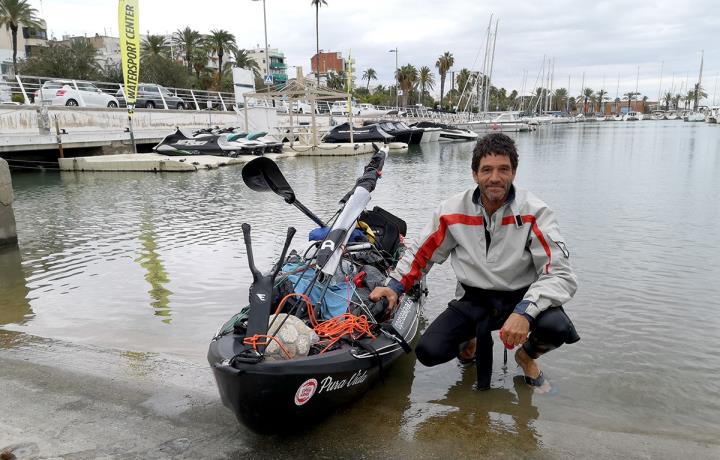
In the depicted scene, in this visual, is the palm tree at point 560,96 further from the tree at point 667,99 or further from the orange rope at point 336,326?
the orange rope at point 336,326

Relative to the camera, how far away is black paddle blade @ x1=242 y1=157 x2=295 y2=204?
4.72m

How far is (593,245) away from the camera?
9.24m

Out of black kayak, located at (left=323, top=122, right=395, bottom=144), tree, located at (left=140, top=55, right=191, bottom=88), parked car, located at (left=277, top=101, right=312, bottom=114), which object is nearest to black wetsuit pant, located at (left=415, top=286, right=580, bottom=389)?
black kayak, located at (left=323, top=122, right=395, bottom=144)

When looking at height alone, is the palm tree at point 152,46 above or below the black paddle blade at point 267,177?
above

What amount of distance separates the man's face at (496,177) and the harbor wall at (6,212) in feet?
26.7

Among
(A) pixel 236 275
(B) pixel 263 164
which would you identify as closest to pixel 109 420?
(B) pixel 263 164

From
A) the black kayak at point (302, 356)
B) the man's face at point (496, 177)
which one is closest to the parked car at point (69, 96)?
the black kayak at point (302, 356)

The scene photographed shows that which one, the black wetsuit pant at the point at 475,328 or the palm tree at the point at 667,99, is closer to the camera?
the black wetsuit pant at the point at 475,328

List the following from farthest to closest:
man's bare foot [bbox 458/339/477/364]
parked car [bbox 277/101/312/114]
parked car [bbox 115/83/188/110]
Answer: parked car [bbox 277/101/312/114] < parked car [bbox 115/83/188/110] < man's bare foot [bbox 458/339/477/364]

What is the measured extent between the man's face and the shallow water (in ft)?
5.04

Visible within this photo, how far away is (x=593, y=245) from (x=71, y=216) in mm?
11127

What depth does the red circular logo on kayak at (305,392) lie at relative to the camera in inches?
122

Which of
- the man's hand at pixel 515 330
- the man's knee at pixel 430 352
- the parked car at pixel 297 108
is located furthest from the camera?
the parked car at pixel 297 108

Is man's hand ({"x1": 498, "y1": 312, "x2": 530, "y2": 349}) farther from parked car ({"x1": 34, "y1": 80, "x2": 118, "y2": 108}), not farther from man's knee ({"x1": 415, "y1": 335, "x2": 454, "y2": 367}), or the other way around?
parked car ({"x1": 34, "y1": 80, "x2": 118, "y2": 108})
